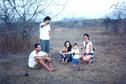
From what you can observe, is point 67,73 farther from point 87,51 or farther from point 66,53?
point 87,51

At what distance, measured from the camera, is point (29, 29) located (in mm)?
16953

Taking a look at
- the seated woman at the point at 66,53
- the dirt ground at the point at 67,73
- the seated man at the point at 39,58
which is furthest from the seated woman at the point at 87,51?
the seated man at the point at 39,58

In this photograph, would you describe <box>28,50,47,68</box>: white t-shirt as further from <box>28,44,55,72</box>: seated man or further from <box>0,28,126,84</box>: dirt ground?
<box>0,28,126,84</box>: dirt ground

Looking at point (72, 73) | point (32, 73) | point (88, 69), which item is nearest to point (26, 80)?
point (32, 73)

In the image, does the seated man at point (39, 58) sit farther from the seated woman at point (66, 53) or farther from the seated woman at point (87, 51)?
the seated woman at point (87, 51)

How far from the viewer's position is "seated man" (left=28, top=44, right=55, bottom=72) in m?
11.3

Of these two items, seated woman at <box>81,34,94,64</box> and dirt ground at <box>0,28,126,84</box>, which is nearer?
dirt ground at <box>0,28,126,84</box>

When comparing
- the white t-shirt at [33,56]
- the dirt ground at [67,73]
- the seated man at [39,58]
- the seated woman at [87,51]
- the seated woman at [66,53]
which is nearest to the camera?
the dirt ground at [67,73]

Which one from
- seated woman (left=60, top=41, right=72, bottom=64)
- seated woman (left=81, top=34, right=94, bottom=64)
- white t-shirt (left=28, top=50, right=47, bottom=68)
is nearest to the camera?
white t-shirt (left=28, top=50, right=47, bottom=68)

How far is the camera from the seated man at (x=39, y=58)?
11.3m

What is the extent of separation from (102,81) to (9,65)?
162 inches

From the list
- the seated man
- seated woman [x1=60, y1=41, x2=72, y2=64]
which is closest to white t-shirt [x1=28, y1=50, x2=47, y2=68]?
the seated man

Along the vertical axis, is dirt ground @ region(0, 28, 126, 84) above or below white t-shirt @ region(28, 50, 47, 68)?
below

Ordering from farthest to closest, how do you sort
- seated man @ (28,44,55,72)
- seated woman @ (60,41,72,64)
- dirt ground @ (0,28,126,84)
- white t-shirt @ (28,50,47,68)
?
1. seated woman @ (60,41,72,64)
2. white t-shirt @ (28,50,47,68)
3. seated man @ (28,44,55,72)
4. dirt ground @ (0,28,126,84)
